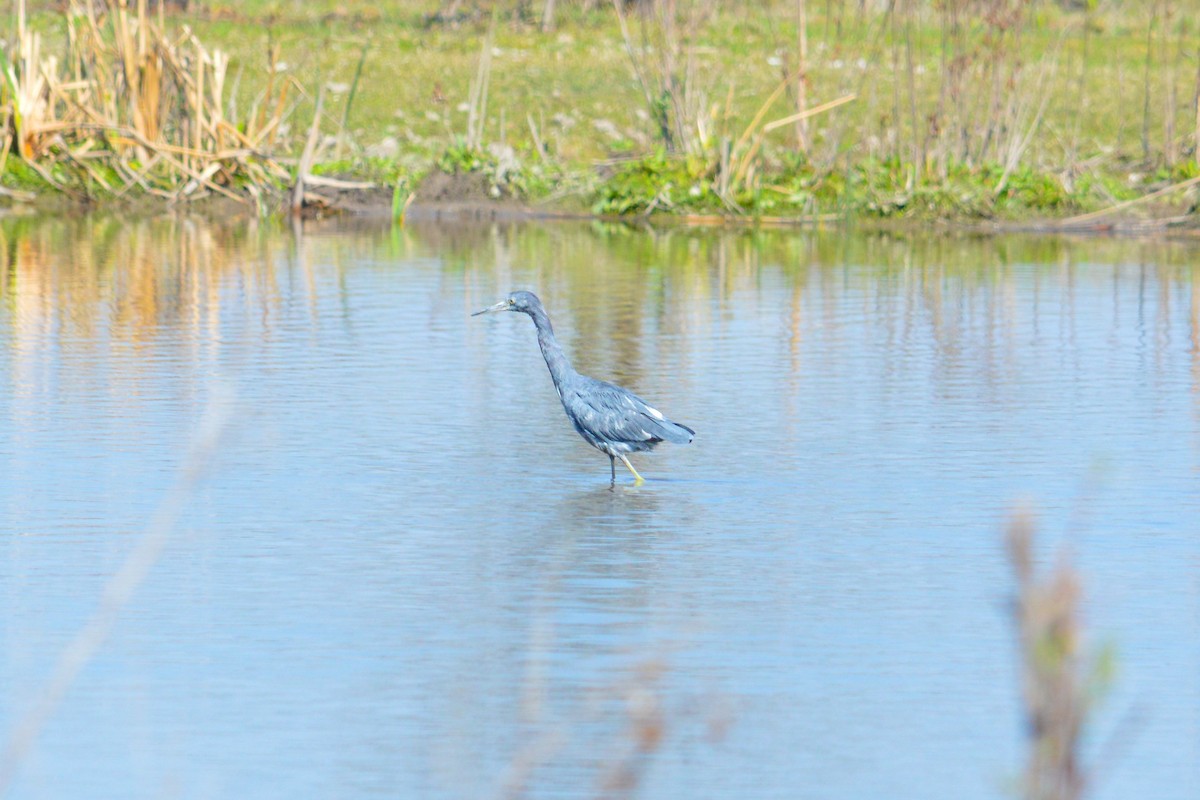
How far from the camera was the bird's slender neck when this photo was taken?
9.97 metres

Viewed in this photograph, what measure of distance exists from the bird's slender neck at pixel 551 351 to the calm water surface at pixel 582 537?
54cm

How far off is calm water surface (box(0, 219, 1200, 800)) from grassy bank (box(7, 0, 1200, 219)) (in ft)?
23.8

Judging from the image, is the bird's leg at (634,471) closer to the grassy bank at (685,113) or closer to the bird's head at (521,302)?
the bird's head at (521,302)

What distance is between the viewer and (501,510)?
9250 millimetres

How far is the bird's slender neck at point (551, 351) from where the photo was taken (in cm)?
997

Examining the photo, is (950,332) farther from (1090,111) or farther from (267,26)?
(267,26)

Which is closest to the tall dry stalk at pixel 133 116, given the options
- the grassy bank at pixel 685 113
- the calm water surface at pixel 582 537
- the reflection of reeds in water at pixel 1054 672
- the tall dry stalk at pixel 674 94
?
the grassy bank at pixel 685 113

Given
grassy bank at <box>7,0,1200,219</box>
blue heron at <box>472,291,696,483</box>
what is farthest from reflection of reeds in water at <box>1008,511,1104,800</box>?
grassy bank at <box>7,0,1200,219</box>

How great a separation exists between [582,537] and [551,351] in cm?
160

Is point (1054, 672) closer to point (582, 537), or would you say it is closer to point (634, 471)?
point (582, 537)

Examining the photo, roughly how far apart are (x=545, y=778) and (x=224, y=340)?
9234 millimetres

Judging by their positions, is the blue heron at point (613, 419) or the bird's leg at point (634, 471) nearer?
the blue heron at point (613, 419)

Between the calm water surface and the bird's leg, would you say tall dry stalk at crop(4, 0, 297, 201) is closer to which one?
the calm water surface

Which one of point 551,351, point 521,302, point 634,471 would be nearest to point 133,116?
point 521,302
